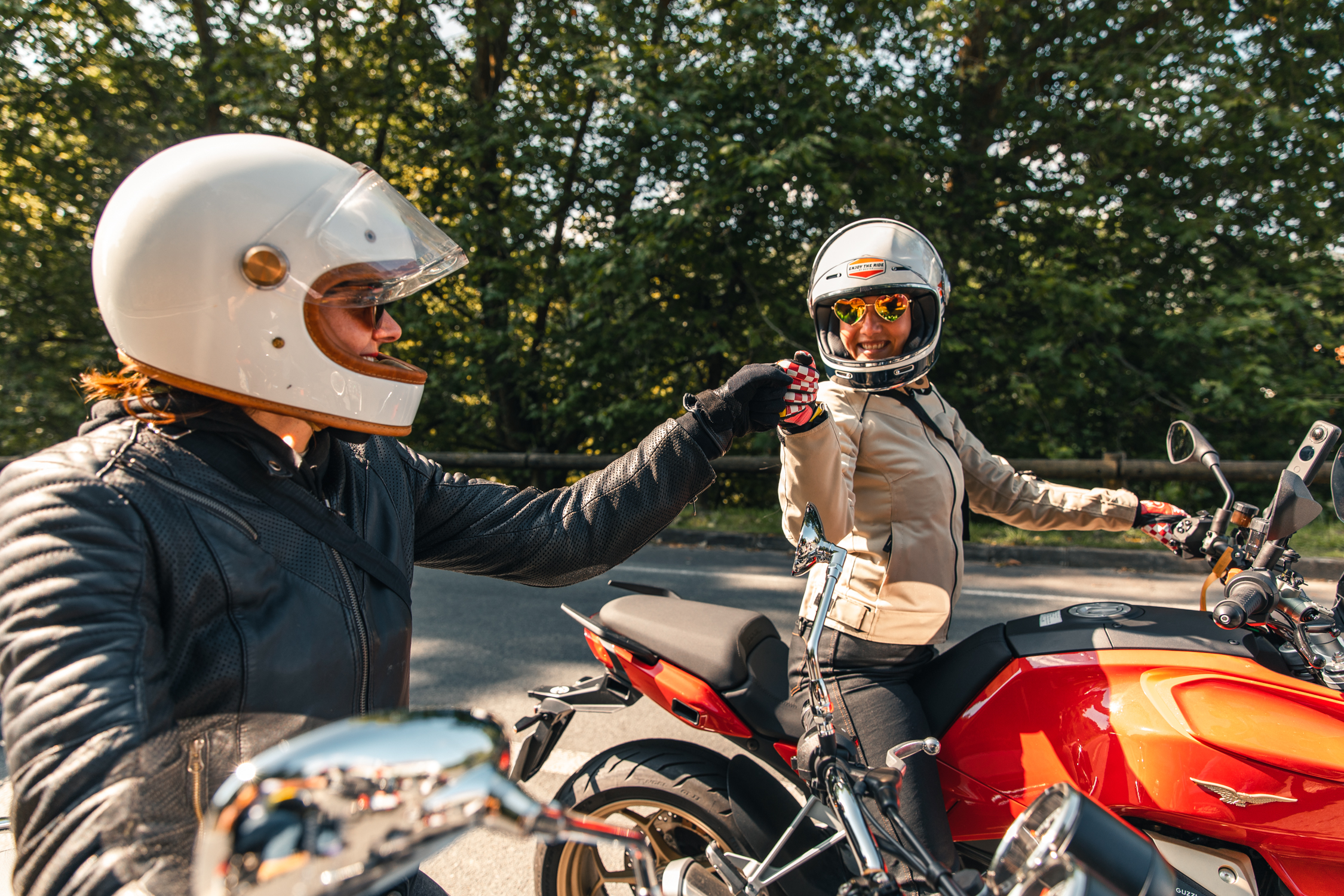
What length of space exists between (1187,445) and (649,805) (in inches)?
66.9

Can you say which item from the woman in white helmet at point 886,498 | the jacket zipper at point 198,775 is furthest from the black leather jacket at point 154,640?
the woman in white helmet at point 886,498

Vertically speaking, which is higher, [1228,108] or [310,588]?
[1228,108]

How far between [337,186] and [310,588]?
626mm

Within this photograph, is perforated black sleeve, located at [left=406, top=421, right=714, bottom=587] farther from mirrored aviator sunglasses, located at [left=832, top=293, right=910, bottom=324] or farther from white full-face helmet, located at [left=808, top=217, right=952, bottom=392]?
mirrored aviator sunglasses, located at [left=832, top=293, right=910, bottom=324]

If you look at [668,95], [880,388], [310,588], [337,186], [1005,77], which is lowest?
[310,588]

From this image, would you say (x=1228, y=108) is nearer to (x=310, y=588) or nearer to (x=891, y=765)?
(x=891, y=765)

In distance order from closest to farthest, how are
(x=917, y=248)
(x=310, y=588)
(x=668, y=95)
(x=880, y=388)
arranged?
(x=310, y=588) < (x=880, y=388) < (x=917, y=248) < (x=668, y=95)

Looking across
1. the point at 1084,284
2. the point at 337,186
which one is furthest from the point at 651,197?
the point at 337,186

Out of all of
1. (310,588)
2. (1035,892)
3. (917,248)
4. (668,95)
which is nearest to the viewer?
(1035,892)

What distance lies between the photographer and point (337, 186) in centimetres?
122

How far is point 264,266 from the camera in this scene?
1.14m

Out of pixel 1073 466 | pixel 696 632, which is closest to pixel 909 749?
pixel 696 632

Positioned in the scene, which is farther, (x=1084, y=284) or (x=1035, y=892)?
(x=1084, y=284)

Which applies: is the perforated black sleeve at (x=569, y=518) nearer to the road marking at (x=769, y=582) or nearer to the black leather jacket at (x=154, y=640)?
the black leather jacket at (x=154, y=640)
